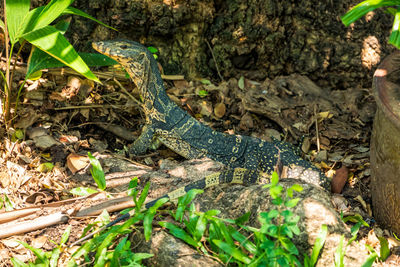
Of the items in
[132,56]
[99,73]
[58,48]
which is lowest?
[99,73]

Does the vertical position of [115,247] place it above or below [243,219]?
below

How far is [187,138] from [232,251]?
2488 millimetres

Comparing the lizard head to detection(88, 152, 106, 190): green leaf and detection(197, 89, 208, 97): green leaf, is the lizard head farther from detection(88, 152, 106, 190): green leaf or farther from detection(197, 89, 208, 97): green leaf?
detection(88, 152, 106, 190): green leaf

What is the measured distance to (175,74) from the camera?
19.8 ft

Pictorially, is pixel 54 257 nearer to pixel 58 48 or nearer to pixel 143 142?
pixel 58 48

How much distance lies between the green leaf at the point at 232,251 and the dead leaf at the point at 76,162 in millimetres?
2003

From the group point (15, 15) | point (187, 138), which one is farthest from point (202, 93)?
point (15, 15)

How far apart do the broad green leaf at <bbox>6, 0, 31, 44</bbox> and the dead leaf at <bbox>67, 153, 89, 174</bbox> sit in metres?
1.28

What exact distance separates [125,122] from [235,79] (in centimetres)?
182

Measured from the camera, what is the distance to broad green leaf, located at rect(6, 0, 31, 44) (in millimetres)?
3961

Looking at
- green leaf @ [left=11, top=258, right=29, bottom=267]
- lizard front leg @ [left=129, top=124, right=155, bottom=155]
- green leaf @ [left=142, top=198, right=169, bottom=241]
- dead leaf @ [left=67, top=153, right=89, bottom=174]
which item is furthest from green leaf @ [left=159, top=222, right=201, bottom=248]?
lizard front leg @ [left=129, top=124, right=155, bottom=155]

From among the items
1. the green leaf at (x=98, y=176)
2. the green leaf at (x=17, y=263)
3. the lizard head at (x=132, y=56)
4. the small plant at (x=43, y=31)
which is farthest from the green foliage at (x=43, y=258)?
the lizard head at (x=132, y=56)

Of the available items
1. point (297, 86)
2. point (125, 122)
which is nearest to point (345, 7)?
point (297, 86)

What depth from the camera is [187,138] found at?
509 centimetres
